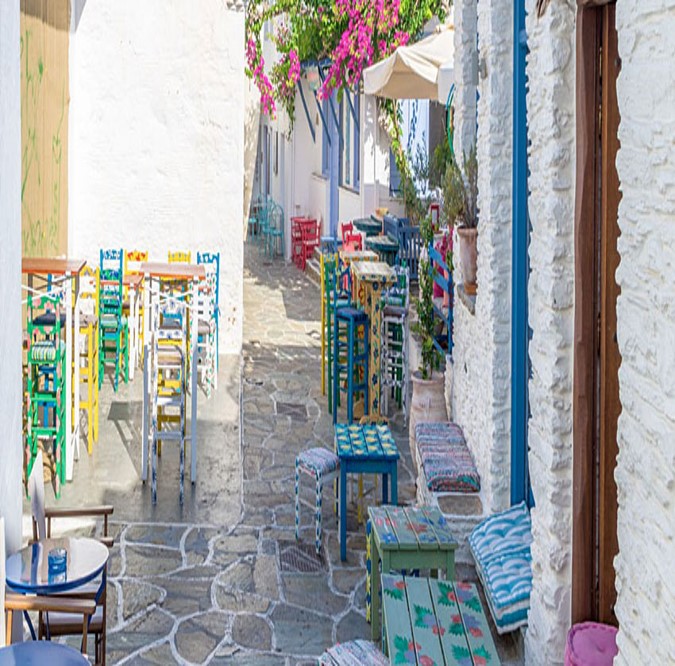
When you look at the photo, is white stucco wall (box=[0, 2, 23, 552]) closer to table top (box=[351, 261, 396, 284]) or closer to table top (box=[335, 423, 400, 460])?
table top (box=[335, 423, 400, 460])

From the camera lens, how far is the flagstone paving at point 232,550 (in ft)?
20.5

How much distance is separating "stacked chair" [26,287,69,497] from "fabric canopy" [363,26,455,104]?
470 cm

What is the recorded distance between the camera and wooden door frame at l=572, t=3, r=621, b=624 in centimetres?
413

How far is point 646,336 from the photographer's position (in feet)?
10.5


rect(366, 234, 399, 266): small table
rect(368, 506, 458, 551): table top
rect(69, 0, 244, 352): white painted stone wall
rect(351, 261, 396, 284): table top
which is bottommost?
rect(368, 506, 458, 551): table top

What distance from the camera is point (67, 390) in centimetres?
855

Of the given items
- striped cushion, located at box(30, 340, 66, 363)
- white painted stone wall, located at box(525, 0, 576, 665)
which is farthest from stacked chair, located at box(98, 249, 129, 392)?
white painted stone wall, located at box(525, 0, 576, 665)

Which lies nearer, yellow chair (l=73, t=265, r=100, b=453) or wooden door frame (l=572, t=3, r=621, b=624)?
wooden door frame (l=572, t=3, r=621, b=624)

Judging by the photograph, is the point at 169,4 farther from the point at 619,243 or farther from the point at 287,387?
the point at 619,243

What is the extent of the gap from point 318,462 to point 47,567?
108 inches

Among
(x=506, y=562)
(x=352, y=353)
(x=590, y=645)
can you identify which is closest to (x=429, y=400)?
(x=352, y=353)

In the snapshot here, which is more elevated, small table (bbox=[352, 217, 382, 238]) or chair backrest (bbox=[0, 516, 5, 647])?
small table (bbox=[352, 217, 382, 238])

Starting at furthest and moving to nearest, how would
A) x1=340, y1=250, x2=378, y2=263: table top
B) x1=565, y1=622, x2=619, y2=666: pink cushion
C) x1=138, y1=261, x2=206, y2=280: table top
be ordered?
1. x1=340, y1=250, x2=378, y2=263: table top
2. x1=138, y1=261, x2=206, y2=280: table top
3. x1=565, y1=622, x2=619, y2=666: pink cushion

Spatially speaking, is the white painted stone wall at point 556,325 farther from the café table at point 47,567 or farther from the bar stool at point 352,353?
→ the bar stool at point 352,353
